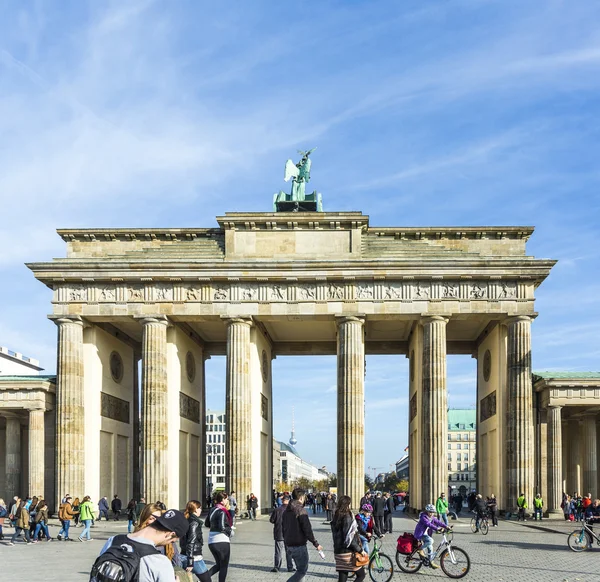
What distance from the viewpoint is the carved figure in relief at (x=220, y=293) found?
153 feet

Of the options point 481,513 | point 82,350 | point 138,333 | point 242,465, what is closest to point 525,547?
point 481,513

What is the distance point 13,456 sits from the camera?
162ft

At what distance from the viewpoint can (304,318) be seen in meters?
47.2

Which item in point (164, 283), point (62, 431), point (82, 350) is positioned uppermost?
point (164, 283)

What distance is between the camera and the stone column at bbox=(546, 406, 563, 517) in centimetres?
4588

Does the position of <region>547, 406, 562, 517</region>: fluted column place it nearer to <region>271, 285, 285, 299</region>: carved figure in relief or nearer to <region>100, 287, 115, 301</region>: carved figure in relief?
<region>271, 285, 285, 299</region>: carved figure in relief

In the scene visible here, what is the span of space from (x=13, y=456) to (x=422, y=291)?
25587 mm

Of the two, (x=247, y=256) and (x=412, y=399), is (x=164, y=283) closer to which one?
(x=247, y=256)

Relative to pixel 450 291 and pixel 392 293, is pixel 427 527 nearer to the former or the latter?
pixel 392 293

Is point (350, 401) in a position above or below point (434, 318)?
below

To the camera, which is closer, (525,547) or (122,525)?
(525,547)

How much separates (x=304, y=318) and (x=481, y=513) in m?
16.5

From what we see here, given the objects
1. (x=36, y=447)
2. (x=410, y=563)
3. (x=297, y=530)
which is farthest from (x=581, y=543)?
(x=36, y=447)

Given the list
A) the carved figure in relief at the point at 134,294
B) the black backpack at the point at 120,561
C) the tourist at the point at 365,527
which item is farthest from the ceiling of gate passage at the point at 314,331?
the black backpack at the point at 120,561
